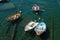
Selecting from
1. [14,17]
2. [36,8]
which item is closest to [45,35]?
[14,17]

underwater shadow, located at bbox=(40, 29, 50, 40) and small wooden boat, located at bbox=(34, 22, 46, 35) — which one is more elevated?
small wooden boat, located at bbox=(34, 22, 46, 35)

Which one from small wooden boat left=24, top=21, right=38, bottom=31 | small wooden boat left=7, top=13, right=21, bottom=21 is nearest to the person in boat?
small wooden boat left=7, top=13, right=21, bottom=21

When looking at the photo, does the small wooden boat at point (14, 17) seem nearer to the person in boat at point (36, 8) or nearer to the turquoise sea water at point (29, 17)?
the turquoise sea water at point (29, 17)

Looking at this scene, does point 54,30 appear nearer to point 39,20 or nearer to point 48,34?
point 48,34

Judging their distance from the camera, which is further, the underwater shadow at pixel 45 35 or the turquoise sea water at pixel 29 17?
the turquoise sea water at pixel 29 17

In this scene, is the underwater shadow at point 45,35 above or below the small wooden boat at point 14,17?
below

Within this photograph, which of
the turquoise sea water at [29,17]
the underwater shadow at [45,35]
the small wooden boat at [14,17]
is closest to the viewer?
the underwater shadow at [45,35]

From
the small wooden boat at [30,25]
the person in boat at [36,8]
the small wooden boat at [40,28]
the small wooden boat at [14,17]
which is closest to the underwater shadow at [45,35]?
the small wooden boat at [40,28]

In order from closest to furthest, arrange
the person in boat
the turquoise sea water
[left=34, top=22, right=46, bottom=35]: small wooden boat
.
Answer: [left=34, top=22, right=46, bottom=35]: small wooden boat
the turquoise sea water
the person in boat

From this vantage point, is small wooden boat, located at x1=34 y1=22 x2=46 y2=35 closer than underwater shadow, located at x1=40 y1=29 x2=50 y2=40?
Yes

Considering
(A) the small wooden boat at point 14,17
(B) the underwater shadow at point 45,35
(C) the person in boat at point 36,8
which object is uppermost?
(C) the person in boat at point 36,8

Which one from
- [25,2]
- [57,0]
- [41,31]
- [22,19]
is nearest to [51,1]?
[57,0]

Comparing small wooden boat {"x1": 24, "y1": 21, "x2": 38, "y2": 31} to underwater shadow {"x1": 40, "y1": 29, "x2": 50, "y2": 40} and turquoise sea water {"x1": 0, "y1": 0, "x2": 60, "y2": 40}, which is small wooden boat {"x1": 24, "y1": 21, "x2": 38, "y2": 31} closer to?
turquoise sea water {"x1": 0, "y1": 0, "x2": 60, "y2": 40}
